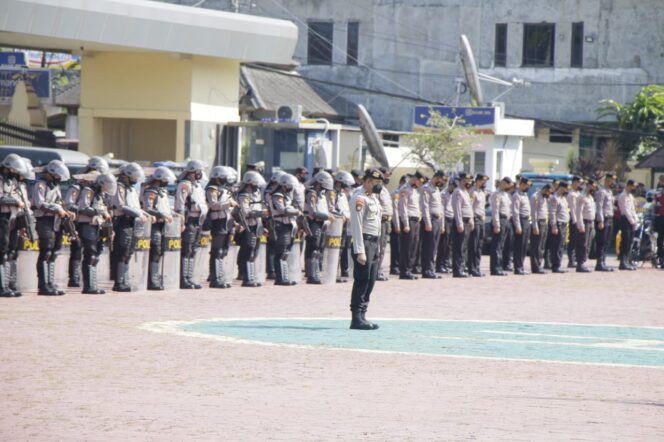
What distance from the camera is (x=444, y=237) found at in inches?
1019

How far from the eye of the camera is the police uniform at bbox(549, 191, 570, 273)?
27594mm

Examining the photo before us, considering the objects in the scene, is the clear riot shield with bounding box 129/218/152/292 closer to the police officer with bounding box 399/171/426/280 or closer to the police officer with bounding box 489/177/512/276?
the police officer with bounding box 399/171/426/280

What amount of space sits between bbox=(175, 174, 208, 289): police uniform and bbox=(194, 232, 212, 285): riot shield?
120 mm

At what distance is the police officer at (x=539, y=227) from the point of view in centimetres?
2719

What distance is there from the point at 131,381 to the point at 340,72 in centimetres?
4487

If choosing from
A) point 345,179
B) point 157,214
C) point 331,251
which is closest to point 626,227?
point 345,179

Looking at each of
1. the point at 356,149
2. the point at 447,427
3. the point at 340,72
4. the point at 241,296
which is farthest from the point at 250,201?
the point at 340,72

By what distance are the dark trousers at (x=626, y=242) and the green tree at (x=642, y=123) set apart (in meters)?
18.6

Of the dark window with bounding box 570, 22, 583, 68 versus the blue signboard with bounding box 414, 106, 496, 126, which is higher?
the dark window with bounding box 570, 22, 583, 68

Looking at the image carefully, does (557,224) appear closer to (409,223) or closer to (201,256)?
(409,223)

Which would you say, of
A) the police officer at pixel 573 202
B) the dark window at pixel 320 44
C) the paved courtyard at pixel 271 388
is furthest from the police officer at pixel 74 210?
the dark window at pixel 320 44

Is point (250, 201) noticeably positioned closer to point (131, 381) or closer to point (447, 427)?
point (131, 381)

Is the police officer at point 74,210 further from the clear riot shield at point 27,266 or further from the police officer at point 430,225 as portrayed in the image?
the police officer at point 430,225

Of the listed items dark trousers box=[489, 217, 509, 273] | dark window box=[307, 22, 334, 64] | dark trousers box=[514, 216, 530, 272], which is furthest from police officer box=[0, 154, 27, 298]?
dark window box=[307, 22, 334, 64]
